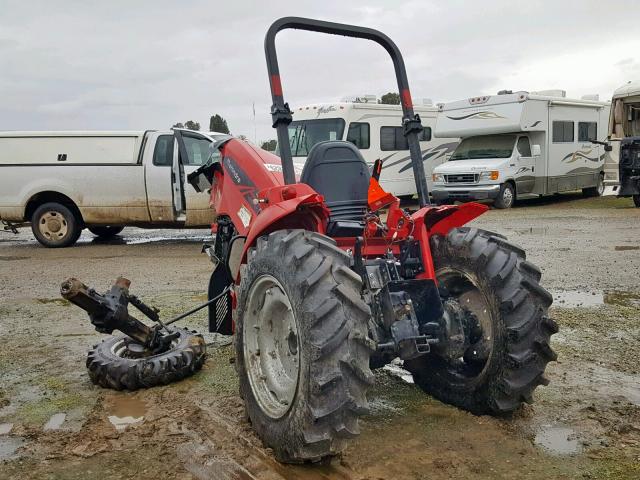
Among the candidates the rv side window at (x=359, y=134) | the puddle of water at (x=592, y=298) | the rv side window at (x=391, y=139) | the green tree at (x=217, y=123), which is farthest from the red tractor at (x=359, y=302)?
the green tree at (x=217, y=123)

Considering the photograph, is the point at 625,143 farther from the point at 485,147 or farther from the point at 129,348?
the point at 129,348

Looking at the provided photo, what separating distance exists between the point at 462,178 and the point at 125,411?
15.0m

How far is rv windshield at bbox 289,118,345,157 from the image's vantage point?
55.7 ft

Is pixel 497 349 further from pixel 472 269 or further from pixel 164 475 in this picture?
pixel 164 475

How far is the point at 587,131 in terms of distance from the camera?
20.4 meters

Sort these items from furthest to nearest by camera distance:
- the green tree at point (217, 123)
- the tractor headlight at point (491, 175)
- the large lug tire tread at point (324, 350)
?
the green tree at point (217, 123), the tractor headlight at point (491, 175), the large lug tire tread at point (324, 350)

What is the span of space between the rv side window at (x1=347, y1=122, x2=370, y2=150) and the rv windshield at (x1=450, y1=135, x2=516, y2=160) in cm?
300

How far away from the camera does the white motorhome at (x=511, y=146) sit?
1769cm

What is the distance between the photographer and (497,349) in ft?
11.9

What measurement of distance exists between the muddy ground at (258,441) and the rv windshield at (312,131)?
10.6 metres

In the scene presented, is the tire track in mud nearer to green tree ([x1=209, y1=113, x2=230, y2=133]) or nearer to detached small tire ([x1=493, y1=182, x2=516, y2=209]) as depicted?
detached small tire ([x1=493, y1=182, x2=516, y2=209])

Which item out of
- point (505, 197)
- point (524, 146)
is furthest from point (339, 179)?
point (524, 146)

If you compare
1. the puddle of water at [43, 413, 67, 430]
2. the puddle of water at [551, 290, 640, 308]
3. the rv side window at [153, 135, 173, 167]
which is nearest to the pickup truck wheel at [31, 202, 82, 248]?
the rv side window at [153, 135, 173, 167]

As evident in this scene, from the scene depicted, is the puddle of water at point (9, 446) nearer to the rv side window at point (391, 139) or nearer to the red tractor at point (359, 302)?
the red tractor at point (359, 302)
